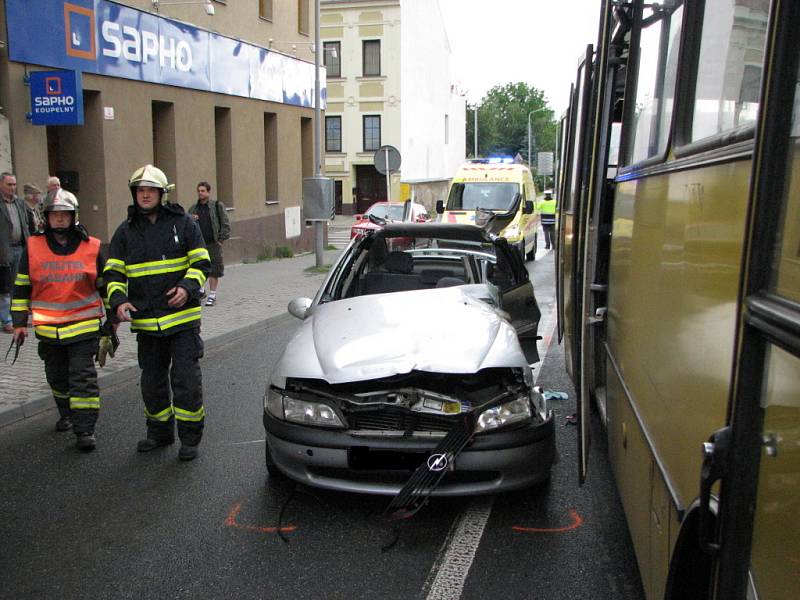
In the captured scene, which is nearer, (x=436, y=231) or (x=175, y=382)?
(x=175, y=382)

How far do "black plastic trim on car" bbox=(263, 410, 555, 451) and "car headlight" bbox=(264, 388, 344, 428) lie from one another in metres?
0.03

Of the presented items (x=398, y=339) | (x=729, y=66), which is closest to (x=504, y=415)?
(x=398, y=339)

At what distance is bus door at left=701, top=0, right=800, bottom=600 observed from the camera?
4.83ft

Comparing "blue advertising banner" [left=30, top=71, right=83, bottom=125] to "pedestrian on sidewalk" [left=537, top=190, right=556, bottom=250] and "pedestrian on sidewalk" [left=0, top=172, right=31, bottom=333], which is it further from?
"pedestrian on sidewalk" [left=537, top=190, right=556, bottom=250]

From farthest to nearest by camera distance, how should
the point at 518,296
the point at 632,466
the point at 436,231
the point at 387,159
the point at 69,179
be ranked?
the point at 387,159 → the point at 69,179 → the point at 436,231 → the point at 518,296 → the point at 632,466

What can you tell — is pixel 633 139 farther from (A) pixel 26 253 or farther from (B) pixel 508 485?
(A) pixel 26 253

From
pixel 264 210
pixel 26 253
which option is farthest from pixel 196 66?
pixel 26 253

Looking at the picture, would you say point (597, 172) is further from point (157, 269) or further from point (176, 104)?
point (176, 104)

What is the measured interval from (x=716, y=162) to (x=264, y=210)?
69.1 ft

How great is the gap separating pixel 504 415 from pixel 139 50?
45.8 ft

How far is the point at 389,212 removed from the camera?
81.7ft

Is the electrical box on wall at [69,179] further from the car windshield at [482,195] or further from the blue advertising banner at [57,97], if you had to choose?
the car windshield at [482,195]

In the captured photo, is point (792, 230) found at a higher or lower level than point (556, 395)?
higher

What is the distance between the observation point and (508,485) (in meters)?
4.55
